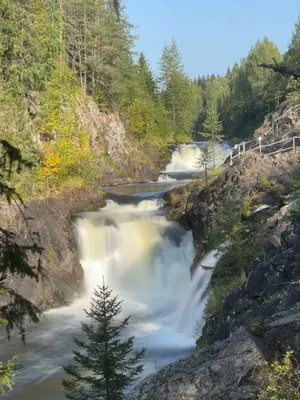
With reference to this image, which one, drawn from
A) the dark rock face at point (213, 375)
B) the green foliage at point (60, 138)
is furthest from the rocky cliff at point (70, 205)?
the dark rock face at point (213, 375)

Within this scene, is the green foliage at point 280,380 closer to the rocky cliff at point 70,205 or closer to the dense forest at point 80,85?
the rocky cliff at point 70,205

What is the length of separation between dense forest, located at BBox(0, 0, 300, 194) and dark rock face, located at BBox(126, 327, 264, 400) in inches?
179

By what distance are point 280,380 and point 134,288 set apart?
15.6 m

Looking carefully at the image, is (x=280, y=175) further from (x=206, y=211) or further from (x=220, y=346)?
(x=220, y=346)

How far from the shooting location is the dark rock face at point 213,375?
18.4 feet

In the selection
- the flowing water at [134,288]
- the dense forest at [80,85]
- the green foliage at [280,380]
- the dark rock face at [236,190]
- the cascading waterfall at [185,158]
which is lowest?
Result: the flowing water at [134,288]

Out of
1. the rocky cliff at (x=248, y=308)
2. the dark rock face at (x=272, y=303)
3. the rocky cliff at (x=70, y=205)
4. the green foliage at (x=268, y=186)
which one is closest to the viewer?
the rocky cliff at (x=248, y=308)

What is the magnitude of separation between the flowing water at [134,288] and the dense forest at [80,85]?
5.20 meters

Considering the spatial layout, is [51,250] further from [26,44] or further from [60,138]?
[26,44]

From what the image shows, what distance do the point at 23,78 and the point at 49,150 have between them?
5.12m

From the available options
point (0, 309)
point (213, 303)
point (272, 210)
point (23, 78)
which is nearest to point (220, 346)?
point (0, 309)

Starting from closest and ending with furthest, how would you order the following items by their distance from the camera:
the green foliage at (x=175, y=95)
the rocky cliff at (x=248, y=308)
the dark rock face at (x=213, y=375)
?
the dark rock face at (x=213, y=375)
the rocky cliff at (x=248, y=308)
the green foliage at (x=175, y=95)

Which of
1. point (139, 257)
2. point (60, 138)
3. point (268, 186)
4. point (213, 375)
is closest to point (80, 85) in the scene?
point (60, 138)

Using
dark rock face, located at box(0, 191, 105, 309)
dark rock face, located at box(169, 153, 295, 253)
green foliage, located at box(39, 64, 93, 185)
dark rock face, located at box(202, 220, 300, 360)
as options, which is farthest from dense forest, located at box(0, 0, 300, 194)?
dark rock face, located at box(169, 153, 295, 253)
